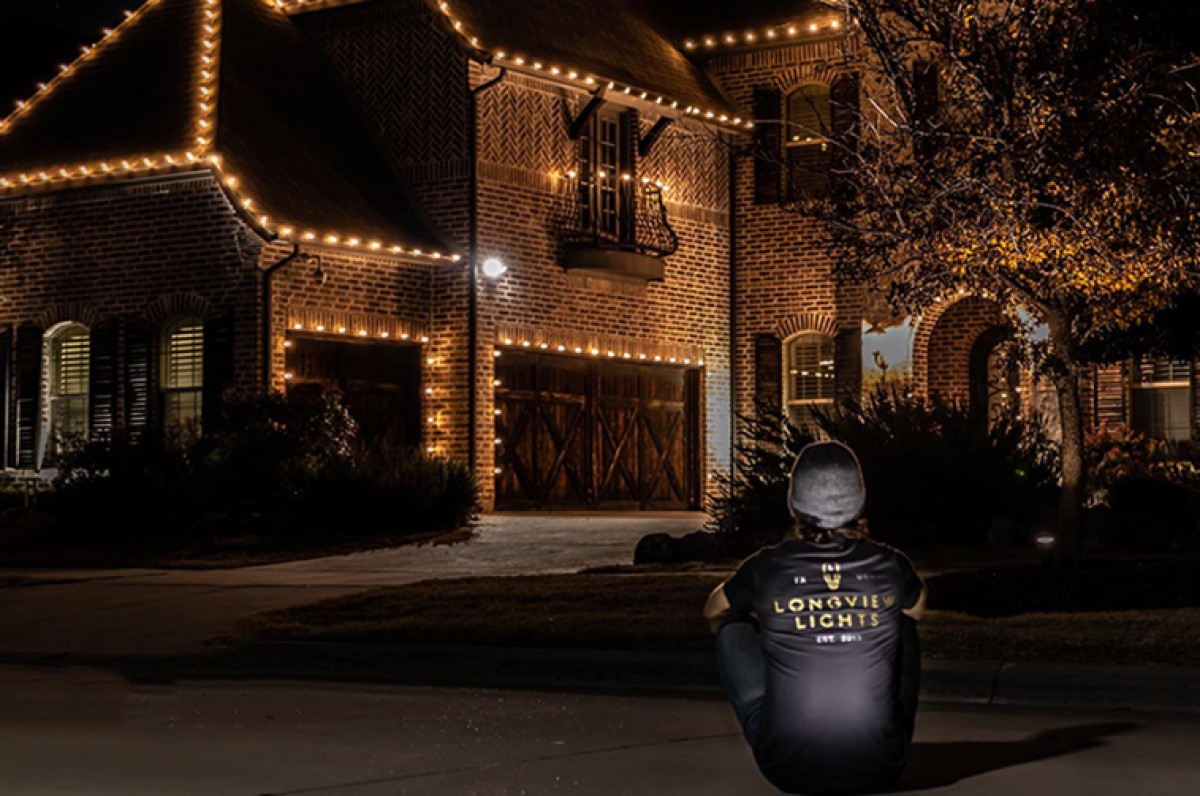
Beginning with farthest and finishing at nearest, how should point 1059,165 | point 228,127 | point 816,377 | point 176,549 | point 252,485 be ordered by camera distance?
point 816,377
point 228,127
point 252,485
point 176,549
point 1059,165

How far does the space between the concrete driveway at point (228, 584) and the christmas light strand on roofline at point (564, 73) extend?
21.9 ft

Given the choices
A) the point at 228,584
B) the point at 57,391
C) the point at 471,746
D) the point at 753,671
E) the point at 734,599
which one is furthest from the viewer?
the point at 57,391

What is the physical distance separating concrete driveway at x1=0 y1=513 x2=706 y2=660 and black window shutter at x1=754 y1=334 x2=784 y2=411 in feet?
21.5

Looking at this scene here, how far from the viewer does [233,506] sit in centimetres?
2377

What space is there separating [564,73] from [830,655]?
23106 millimetres

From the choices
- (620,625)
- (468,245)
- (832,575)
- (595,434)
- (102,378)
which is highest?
(468,245)

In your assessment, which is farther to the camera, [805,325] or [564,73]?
[805,325]

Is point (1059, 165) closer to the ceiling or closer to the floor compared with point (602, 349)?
closer to the ceiling

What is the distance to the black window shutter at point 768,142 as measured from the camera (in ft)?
107

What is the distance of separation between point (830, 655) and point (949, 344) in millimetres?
25091

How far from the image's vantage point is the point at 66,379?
28359 millimetres

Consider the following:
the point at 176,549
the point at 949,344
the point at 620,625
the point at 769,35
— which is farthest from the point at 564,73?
the point at 620,625

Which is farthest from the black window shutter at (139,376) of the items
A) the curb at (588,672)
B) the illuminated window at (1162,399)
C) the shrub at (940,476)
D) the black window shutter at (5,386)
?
the illuminated window at (1162,399)

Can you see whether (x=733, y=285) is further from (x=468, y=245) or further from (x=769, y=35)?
(x=468, y=245)
